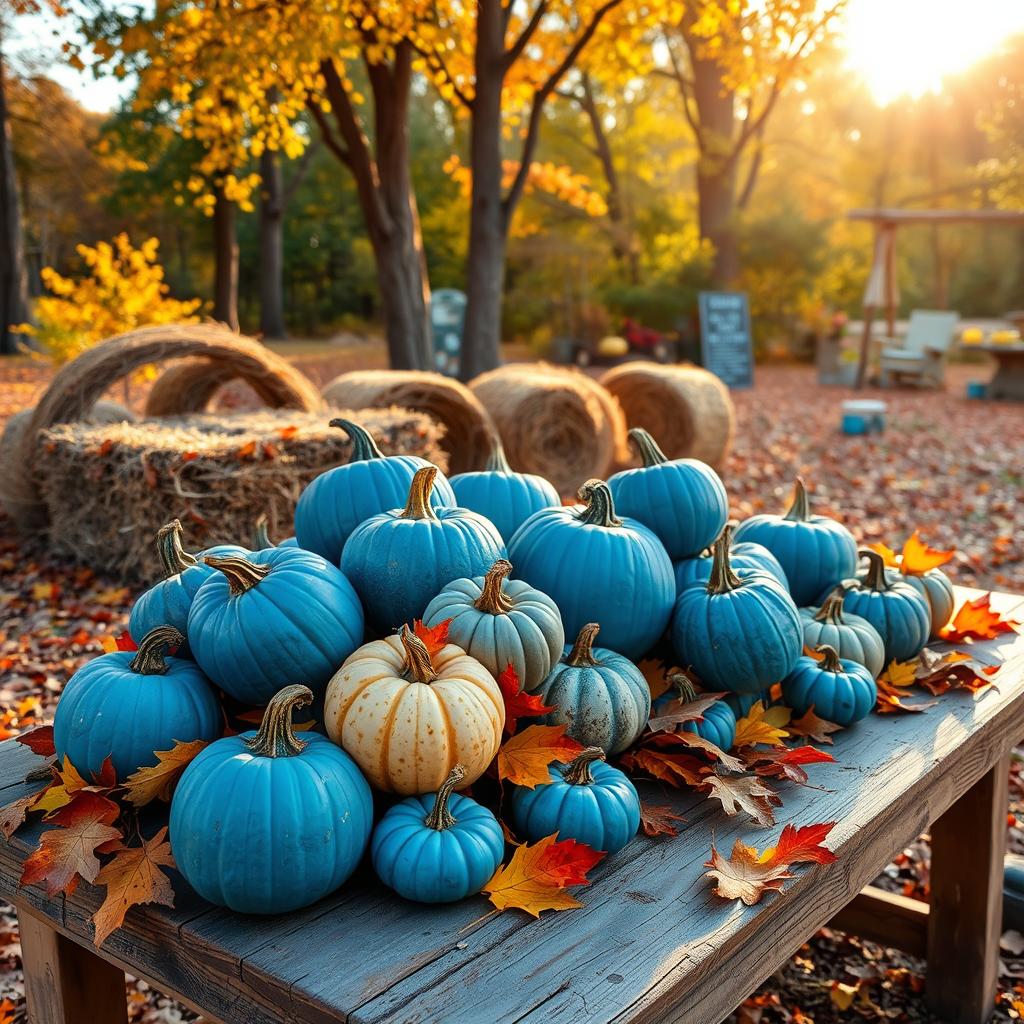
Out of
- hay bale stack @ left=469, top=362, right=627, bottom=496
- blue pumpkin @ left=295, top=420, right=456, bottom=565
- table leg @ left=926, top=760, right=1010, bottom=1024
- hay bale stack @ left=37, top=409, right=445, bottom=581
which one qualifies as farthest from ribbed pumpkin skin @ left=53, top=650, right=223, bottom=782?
hay bale stack @ left=469, top=362, right=627, bottom=496

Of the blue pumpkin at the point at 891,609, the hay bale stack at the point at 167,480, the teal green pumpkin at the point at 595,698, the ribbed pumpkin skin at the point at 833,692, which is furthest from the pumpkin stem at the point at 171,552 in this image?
the hay bale stack at the point at 167,480

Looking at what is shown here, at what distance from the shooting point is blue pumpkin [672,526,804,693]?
73.7 inches

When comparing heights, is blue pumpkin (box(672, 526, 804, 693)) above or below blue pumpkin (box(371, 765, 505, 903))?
above

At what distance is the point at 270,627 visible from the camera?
5.16ft

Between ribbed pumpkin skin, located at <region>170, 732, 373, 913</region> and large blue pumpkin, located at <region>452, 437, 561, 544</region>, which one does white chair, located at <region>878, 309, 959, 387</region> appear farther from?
ribbed pumpkin skin, located at <region>170, 732, 373, 913</region>

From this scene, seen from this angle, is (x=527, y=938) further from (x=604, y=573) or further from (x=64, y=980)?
(x=64, y=980)

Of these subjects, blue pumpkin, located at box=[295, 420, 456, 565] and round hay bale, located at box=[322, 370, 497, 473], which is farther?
round hay bale, located at box=[322, 370, 497, 473]

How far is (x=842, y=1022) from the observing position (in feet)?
8.54

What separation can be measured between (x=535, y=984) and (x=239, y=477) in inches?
159

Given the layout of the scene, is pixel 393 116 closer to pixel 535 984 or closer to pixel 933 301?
pixel 535 984

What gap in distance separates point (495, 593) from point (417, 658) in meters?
0.21

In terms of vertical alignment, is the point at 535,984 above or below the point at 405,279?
below

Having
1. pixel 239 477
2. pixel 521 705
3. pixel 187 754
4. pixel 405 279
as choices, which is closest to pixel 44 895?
pixel 187 754

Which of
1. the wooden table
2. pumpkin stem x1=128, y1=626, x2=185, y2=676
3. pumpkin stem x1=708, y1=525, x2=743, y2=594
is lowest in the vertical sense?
the wooden table
